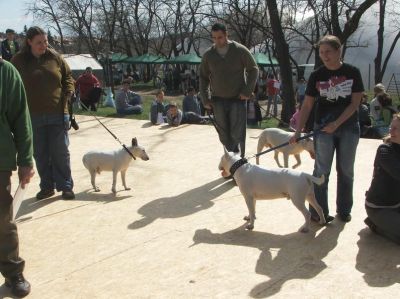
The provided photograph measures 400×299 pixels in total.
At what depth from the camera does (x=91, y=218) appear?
516 centimetres

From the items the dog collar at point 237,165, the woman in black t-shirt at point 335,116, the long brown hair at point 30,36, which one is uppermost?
the long brown hair at point 30,36

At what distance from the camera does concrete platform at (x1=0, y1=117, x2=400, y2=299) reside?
11.5ft

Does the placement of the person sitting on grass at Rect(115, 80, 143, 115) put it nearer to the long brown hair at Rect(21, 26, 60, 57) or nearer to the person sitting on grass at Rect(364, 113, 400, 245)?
the long brown hair at Rect(21, 26, 60, 57)

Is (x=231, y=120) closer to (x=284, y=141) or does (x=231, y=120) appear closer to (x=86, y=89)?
(x=284, y=141)

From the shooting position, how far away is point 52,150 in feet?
18.9

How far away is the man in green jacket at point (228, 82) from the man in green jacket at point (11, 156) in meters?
3.11

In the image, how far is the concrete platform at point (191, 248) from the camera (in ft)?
11.5

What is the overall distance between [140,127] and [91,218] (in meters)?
6.81

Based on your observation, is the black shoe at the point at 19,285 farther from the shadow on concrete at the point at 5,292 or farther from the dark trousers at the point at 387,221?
the dark trousers at the point at 387,221

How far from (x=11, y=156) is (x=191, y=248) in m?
1.62

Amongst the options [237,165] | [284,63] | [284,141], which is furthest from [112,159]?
[284,63]

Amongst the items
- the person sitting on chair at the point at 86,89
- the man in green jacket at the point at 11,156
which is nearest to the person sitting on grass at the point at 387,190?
the man in green jacket at the point at 11,156

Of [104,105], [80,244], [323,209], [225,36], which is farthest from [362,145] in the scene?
[104,105]

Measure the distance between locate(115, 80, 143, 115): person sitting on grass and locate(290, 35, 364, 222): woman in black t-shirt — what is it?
11803 mm
